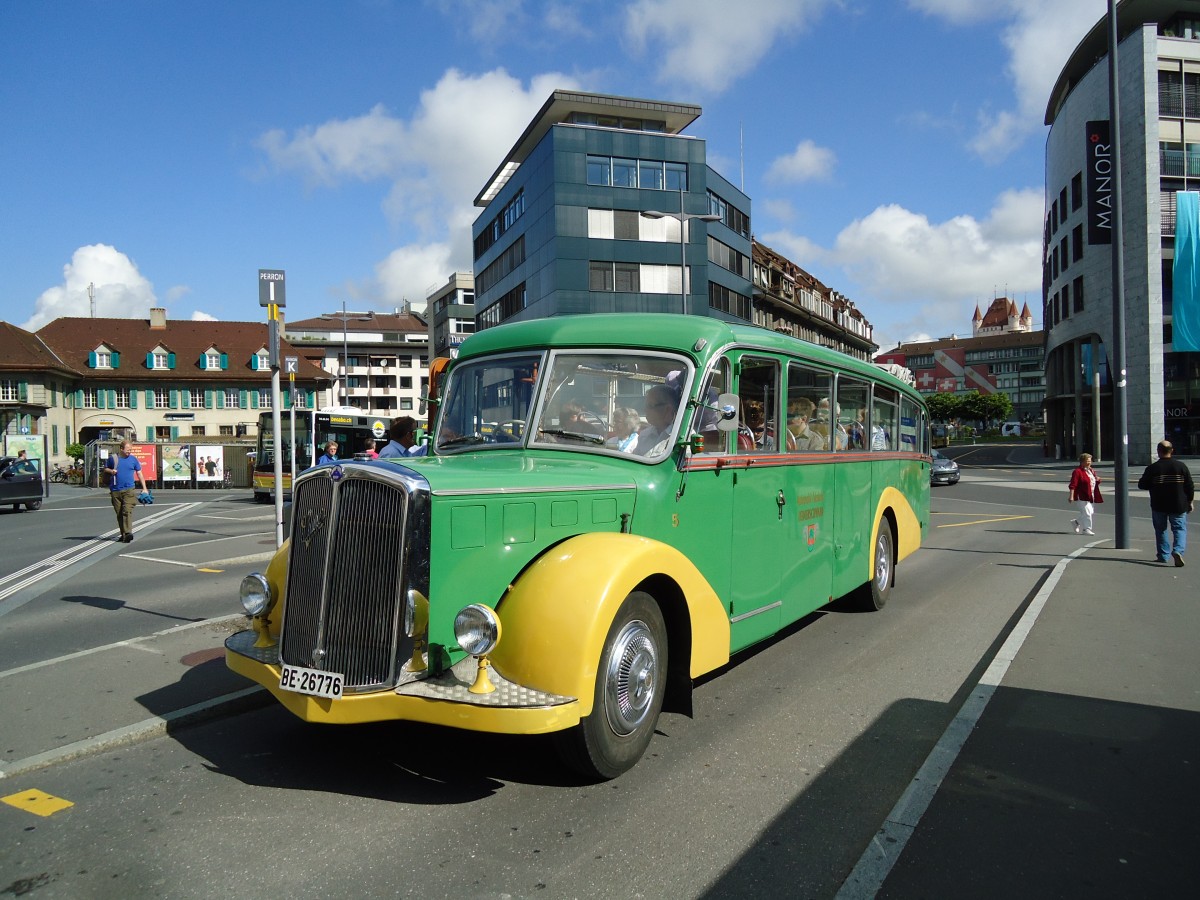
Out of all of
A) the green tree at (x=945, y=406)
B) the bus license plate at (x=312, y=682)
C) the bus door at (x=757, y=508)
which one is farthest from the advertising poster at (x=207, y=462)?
the green tree at (x=945, y=406)

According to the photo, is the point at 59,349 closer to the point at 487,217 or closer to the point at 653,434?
the point at 487,217

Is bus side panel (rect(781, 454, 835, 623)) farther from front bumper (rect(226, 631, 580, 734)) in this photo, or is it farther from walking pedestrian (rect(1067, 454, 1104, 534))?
walking pedestrian (rect(1067, 454, 1104, 534))

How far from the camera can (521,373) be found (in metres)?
5.47

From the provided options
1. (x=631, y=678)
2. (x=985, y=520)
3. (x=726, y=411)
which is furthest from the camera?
(x=985, y=520)

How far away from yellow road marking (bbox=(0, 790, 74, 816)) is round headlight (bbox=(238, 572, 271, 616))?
1.20m

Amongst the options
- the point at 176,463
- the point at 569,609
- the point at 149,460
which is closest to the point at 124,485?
the point at 569,609

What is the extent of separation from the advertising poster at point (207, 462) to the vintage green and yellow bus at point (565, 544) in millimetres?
40260

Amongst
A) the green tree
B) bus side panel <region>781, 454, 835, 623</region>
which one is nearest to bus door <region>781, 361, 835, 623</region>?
bus side panel <region>781, 454, 835, 623</region>

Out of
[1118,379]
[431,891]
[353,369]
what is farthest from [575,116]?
[353,369]

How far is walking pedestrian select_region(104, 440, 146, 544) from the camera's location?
1490cm

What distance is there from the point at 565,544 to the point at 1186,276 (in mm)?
51518

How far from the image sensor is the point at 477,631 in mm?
3795

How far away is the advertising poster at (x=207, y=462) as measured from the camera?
41803 millimetres

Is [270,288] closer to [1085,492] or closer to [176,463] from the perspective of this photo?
[1085,492]
